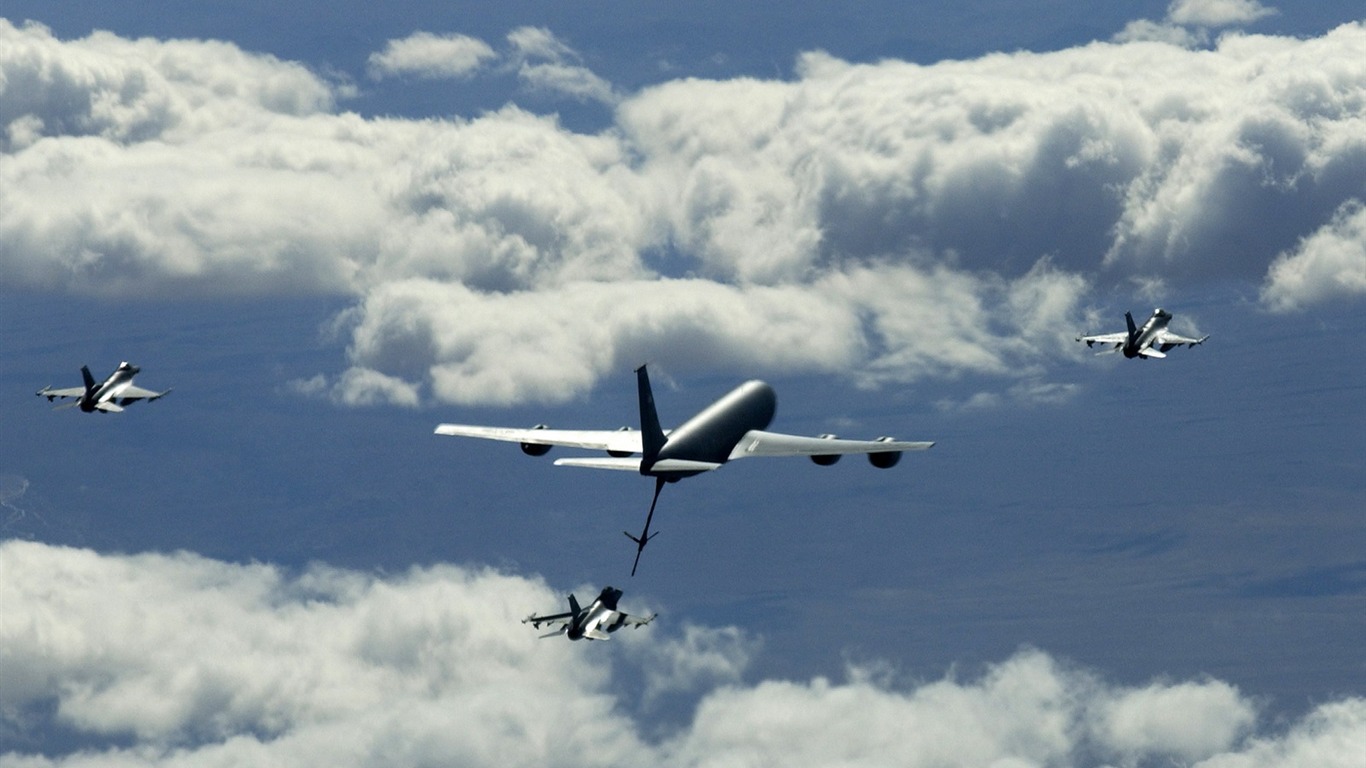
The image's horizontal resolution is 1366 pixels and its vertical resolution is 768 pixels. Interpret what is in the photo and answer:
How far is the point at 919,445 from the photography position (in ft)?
355

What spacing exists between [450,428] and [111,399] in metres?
99.1

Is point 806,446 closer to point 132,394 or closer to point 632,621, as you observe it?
point 632,621

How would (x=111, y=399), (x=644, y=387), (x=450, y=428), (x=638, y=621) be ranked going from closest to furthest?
(x=644, y=387), (x=450, y=428), (x=638, y=621), (x=111, y=399)

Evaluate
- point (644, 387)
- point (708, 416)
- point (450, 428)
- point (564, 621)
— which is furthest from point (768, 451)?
point (564, 621)

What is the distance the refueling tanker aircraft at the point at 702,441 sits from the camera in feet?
342

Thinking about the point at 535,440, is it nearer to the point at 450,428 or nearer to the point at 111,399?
the point at 450,428

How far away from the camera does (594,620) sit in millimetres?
178750

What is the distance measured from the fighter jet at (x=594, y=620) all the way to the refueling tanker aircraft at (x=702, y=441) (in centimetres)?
3967

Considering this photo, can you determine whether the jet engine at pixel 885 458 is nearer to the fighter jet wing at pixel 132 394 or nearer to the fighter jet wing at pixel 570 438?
the fighter jet wing at pixel 570 438

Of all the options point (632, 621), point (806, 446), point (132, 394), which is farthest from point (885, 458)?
point (132, 394)

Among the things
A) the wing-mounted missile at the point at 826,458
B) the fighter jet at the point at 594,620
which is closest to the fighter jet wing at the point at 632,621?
the fighter jet at the point at 594,620

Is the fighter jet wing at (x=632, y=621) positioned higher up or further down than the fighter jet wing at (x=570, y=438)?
further down

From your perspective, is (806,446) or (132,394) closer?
(806,446)

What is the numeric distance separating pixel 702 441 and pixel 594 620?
69.2 metres
